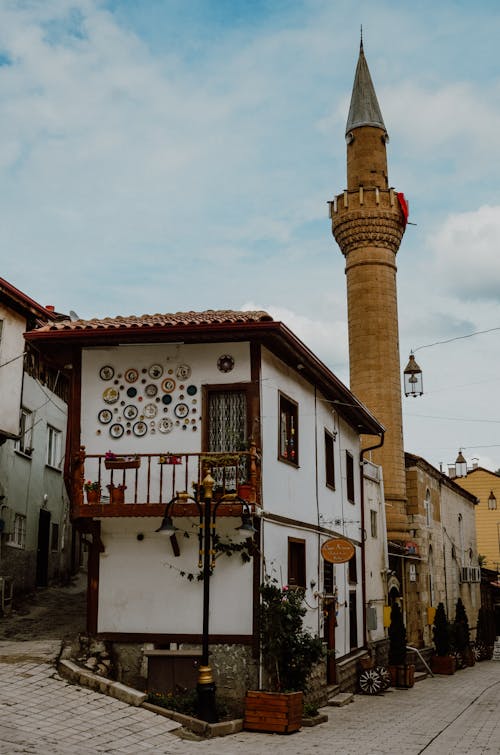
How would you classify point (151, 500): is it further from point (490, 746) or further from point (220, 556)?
point (490, 746)

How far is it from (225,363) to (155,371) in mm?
1327

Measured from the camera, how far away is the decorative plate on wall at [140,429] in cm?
1530

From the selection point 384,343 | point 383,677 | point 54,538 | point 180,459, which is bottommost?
point 383,677

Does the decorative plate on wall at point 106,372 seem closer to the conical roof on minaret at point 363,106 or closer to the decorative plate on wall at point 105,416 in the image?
the decorative plate on wall at point 105,416

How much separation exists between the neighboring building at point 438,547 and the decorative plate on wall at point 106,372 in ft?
58.6

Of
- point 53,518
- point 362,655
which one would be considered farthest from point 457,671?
point 53,518

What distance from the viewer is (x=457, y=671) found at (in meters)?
29.5

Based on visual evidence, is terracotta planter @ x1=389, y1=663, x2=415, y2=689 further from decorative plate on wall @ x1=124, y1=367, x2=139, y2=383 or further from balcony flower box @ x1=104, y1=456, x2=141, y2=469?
decorative plate on wall @ x1=124, y1=367, x2=139, y2=383

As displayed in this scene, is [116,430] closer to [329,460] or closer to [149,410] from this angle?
[149,410]

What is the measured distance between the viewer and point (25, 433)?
22.9 metres

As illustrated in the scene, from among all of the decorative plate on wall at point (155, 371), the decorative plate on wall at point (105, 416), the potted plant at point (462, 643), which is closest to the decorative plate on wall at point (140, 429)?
the decorative plate on wall at point (105, 416)

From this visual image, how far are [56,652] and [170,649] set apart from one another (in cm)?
204

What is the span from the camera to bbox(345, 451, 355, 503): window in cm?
2203

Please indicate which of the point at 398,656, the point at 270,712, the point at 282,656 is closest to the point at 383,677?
the point at 398,656
